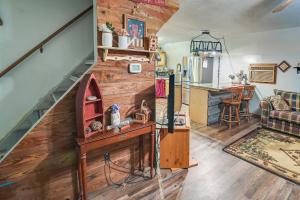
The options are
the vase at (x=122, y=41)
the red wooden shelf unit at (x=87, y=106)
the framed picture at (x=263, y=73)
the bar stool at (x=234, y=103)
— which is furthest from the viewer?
the framed picture at (x=263, y=73)

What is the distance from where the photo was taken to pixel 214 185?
229 centimetres

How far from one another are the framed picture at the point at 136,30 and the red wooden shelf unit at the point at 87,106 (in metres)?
0.70

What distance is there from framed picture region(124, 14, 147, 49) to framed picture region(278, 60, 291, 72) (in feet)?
13.6

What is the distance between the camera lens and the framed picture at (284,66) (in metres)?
4.50

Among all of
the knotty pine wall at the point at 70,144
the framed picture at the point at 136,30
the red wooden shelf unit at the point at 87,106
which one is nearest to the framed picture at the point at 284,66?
the knotty pine wall at the point at 70,144

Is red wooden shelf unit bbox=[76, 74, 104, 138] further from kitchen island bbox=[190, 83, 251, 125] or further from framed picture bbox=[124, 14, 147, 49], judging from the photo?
kitchen island bbox=[190, 83, 251, 125]

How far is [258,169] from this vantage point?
8.59 feet

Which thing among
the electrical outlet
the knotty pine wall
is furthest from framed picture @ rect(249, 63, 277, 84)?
the electrical outlet

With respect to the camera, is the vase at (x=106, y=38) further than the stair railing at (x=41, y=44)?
No

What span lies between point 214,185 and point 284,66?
395 cm

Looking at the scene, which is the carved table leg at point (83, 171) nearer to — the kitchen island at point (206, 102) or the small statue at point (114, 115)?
the small statue at point (114, 115)

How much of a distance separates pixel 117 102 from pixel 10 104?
134cm

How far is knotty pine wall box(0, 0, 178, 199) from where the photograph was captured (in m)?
1.66

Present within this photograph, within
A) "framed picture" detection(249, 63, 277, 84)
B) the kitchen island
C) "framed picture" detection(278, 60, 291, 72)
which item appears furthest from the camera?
"framed picture" detection(249, 63, 277, 84)
